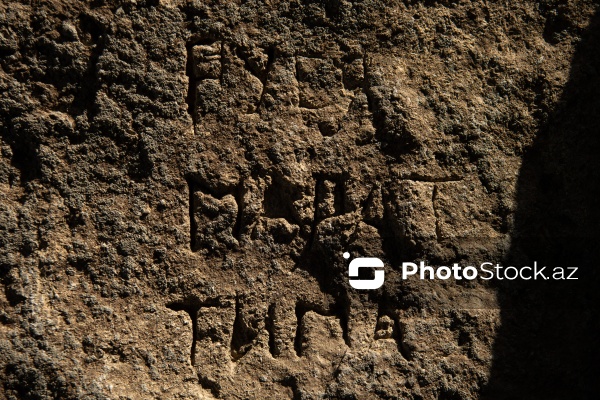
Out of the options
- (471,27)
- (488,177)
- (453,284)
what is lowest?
(453,284)

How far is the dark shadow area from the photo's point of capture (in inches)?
63.9

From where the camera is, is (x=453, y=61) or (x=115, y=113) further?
(x=453, y=61)

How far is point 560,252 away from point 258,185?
2.23ft

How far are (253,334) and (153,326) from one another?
21 cm

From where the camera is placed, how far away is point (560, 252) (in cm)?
164

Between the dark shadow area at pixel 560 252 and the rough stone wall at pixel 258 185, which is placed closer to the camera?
the rough stone wall at pixel 258 185

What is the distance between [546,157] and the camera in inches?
64.4

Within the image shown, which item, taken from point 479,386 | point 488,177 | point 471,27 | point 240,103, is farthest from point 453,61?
point 479,386

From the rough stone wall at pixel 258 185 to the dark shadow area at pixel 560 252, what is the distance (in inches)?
1.4

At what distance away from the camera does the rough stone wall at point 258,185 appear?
1485mm

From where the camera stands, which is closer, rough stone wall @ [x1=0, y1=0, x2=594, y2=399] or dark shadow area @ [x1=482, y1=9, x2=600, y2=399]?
rough stone wall @ [x1=0, y1=0, x2=594, y2=399]

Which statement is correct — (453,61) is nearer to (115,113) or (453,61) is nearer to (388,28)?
(388,28)

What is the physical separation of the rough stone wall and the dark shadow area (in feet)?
0.11

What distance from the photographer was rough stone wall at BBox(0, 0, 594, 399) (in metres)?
1.49
